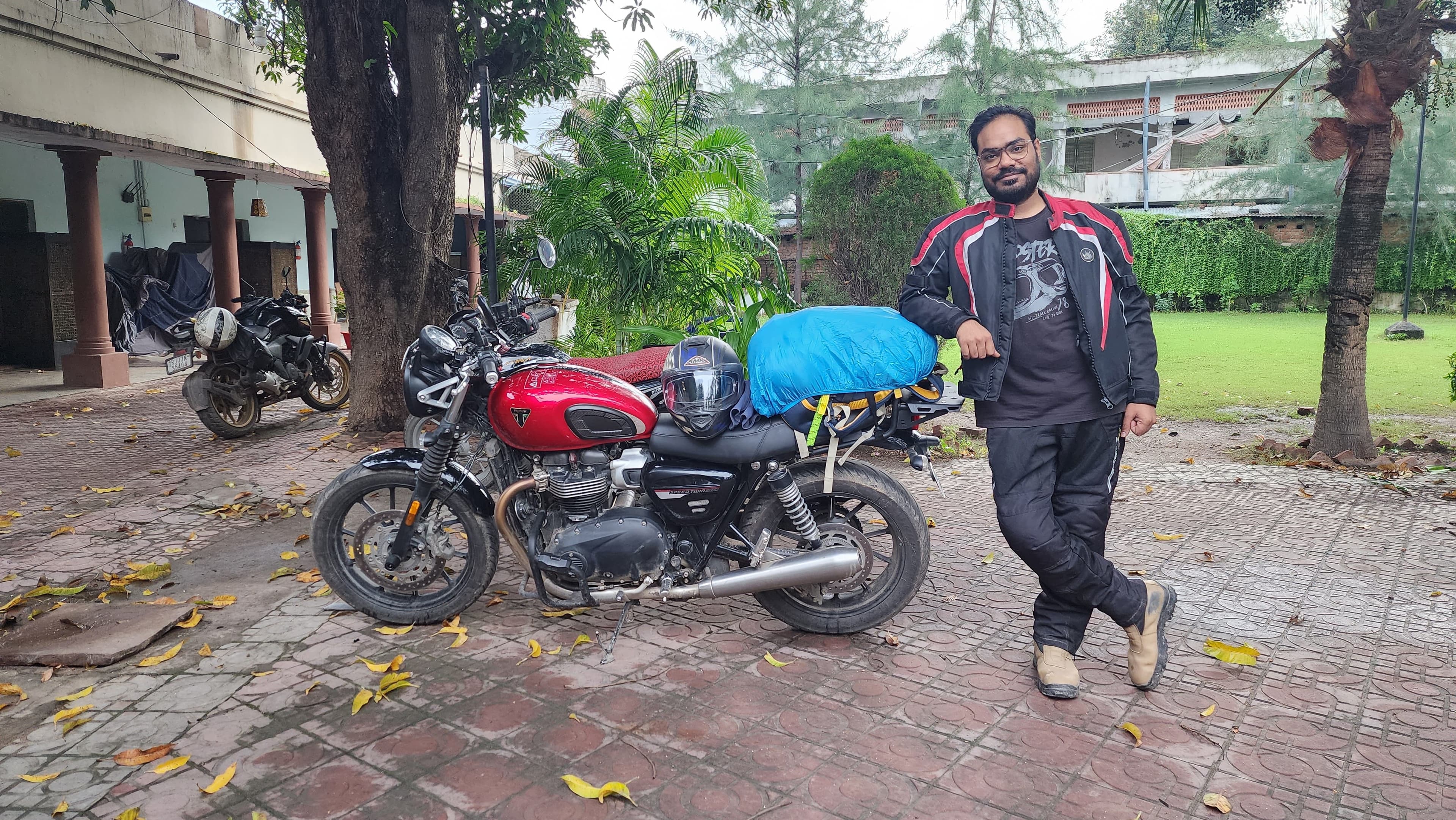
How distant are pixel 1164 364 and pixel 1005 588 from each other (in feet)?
37.1

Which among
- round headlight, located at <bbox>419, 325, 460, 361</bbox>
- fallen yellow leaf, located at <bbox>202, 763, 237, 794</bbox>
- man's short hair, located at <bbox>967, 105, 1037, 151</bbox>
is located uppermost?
man's short hair, located at <bbox>967, 105, 1037, 151</bbox>

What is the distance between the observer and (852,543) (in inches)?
153

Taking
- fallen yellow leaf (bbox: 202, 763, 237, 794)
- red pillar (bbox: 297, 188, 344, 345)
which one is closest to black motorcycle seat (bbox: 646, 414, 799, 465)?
fallen yellow leaf (bbox: 202, 763, 237, 794)

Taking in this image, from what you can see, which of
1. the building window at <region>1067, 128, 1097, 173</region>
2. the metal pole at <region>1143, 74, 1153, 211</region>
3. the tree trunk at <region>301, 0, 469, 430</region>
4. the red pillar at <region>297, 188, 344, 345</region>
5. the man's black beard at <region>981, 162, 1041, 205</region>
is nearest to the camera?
the man's black beard at <region>981, 162, 1041, 205</region>

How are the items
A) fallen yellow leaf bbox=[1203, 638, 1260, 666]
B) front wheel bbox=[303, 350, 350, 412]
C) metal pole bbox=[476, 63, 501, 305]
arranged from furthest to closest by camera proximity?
1. front wheel bbox=[303, 350, 350, 412]
2. metal pole bbox=[476, 63, 501, 305]
3. fallen yellow leaf bbox=[1203, 638, 1260, 666]

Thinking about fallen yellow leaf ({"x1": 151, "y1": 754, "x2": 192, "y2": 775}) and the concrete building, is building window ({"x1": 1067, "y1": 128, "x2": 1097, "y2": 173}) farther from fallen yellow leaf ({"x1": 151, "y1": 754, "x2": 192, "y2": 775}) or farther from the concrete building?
fallen yellow leaf ({"x1": 151, "y1": 754, "x2": 192, "y2": 775})

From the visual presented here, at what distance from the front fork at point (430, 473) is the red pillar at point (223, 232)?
12.3 meters

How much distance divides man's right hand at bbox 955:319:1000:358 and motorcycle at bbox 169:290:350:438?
7520mm

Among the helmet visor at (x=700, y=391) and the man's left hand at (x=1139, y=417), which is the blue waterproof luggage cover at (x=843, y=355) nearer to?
the helmet visor at (x=700, y=391)

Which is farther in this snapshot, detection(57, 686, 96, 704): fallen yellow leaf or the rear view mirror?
the rear view mirror

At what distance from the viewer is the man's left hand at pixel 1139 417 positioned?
3.31m

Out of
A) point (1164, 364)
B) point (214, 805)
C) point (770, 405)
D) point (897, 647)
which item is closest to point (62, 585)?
point (214, 805)

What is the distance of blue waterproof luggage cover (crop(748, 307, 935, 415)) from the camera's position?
139 inches

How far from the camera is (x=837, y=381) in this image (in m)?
3.55
